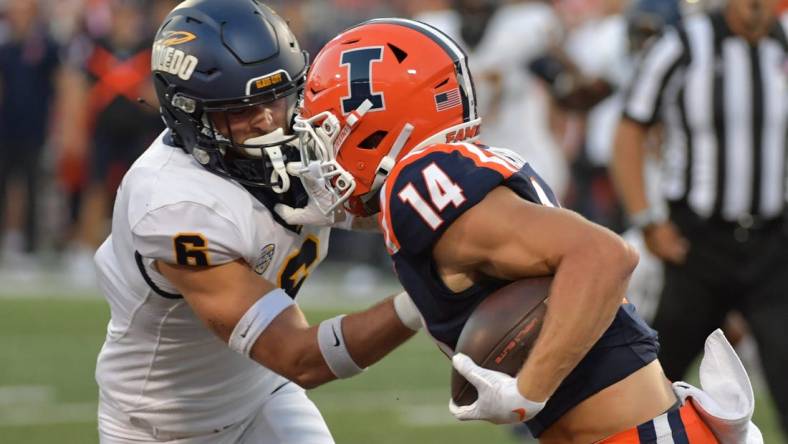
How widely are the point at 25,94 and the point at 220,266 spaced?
26.5 ft

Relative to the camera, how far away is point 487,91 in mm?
8094

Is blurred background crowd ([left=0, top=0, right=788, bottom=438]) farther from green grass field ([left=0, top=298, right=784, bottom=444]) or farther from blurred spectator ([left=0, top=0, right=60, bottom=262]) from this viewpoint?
green grass field ([left=0, top=298, right=784, bottom=444])

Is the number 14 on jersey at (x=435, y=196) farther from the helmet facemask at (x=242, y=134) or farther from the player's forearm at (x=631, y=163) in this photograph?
the player's forearm at (x=631, y=163)

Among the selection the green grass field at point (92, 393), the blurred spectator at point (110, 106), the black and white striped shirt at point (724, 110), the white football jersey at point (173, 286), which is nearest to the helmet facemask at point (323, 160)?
the white football jersey at point (173, 286)

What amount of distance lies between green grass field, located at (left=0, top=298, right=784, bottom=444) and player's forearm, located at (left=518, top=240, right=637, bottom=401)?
2412mm

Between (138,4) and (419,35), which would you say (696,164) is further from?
(138,4)

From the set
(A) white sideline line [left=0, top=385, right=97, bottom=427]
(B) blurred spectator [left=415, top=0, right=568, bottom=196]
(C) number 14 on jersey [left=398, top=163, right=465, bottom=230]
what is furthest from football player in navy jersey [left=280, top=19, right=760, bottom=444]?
(B) blurred spectator [left=415, top=0, right=568, bottom=196]

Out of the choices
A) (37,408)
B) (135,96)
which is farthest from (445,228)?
(135,96)

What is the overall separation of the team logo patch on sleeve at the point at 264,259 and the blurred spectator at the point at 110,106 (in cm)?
664

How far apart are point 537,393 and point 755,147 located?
2.69 metres

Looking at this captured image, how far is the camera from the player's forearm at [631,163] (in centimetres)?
499

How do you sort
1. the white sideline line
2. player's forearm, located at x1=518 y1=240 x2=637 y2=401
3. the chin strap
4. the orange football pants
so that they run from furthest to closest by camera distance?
the white sideline line, the chin strap, the orange football pants, player's forearm, located at x1=518 y1=240 x2=637 y2=401

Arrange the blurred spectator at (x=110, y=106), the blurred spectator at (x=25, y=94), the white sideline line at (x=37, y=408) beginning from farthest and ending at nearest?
the blurred spectator at (x=25, y=94) < the blurred spectator at (x=110, y=106) < the white sideline line at (x=37, y=408)

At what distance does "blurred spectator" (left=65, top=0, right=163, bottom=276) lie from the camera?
9895 millimetres
